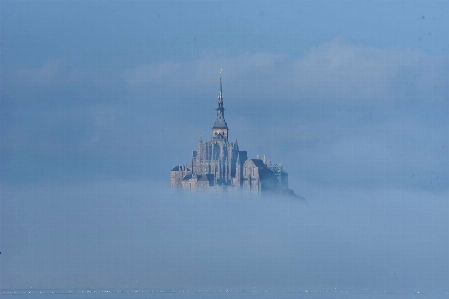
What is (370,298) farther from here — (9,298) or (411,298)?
(9,298)

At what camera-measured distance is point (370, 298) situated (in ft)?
647

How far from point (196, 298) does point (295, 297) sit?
1792 cm

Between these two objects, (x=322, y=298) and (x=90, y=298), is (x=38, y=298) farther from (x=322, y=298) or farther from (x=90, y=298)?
(x=322, y=298)

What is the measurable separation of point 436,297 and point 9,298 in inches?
2860

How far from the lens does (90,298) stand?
651 feet

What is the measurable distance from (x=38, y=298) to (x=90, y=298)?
360 inches

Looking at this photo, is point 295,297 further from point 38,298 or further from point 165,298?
point 38,298

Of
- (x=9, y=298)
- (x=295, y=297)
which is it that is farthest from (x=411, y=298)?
(x=9, y=298)

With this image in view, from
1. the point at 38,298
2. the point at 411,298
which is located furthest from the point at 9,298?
the point at 411,298

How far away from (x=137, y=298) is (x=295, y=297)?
27019 mm

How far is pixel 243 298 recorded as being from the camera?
193375mm

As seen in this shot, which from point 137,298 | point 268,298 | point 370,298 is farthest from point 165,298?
point 370,298

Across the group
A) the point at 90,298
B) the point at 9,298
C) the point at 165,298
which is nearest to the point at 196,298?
the point at 165,298

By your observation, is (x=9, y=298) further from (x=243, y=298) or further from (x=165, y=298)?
(x=243, y=298)
